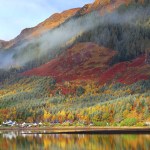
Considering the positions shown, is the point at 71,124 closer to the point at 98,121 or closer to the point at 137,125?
the point at 98,121

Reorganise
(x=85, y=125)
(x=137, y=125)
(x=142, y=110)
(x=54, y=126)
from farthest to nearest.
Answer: (x=54, y=126) < (x=85, y=125) < (x=142, y=110) < (x=137, y=125)

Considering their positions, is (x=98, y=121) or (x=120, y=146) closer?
(x=120, y=146)

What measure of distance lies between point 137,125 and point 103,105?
3262cm

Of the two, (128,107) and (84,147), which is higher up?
(128,107)

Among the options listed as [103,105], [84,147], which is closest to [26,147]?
[84,147]

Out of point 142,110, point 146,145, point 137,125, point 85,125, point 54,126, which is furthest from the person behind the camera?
point 54,126

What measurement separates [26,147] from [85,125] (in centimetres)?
8357

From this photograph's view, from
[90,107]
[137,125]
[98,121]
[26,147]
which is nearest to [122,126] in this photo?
[137,125]

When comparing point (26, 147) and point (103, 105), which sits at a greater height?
point (103, 105)

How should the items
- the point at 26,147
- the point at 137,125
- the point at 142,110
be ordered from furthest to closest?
the point at 142,110, the point at 137,125, the point at 26,147

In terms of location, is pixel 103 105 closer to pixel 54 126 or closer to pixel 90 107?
pixel 90 107

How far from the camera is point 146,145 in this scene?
8919 centimetres

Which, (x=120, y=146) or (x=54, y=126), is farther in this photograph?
(x=54, y=126)

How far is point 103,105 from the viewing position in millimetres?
191500
